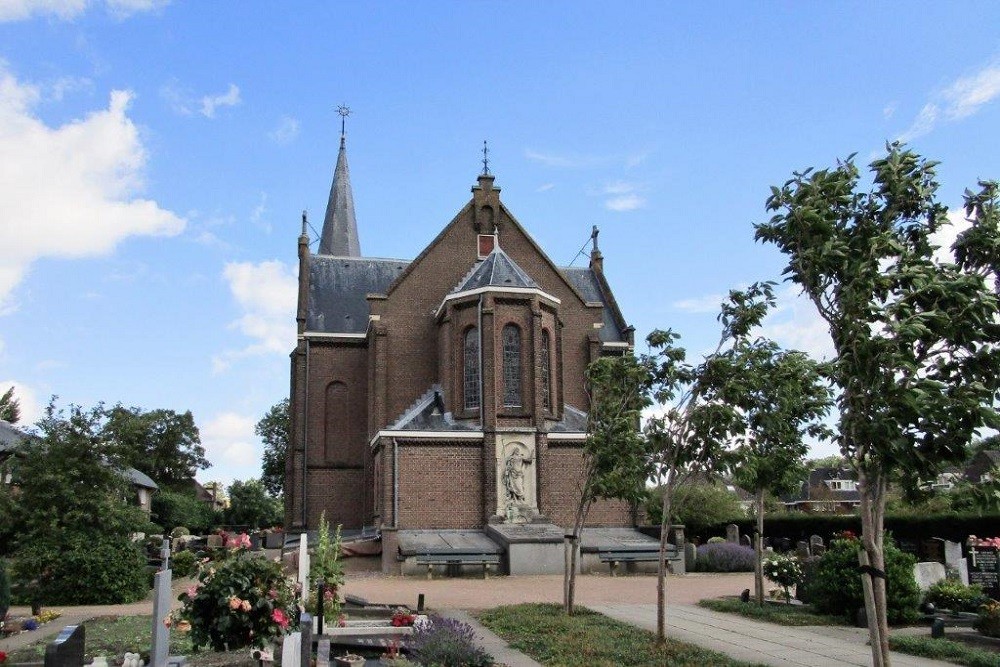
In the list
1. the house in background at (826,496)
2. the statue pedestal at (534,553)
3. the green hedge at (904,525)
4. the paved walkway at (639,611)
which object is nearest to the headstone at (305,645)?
the paved walkway at (639,611)

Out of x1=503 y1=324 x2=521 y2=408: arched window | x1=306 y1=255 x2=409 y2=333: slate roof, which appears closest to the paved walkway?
x1=503 y1=324 x2=521 y2=408: arched window


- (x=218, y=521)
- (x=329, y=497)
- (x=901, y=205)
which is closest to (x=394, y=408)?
(x=329, y=497)

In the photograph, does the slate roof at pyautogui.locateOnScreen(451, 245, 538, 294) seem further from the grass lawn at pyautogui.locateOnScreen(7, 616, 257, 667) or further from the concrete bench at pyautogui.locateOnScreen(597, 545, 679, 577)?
the grass lawn at pyautogui.locateOnScreen(7, 616, 257, 667)

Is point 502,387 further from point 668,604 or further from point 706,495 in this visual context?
point 706,495

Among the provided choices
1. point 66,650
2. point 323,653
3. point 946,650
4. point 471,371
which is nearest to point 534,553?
point 471,371

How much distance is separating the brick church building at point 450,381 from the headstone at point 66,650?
21.4m

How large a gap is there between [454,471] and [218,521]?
136 feet

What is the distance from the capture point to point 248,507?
64500mm

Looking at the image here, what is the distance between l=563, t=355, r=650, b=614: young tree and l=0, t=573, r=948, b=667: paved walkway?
7.61 feet

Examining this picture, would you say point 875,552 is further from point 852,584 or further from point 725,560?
point 725,560

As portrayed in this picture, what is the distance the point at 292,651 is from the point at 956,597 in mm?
12494

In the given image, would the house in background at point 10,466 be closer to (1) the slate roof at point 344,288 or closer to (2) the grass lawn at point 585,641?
(1) the slate roof at point 344,288

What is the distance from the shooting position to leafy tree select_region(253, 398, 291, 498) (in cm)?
6906

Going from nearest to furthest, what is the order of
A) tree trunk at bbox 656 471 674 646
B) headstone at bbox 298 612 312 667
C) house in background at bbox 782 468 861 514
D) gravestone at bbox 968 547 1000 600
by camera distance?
headstone at bbox 298 612 312 667 < tree trunk at bbox 656 471 674 646 < gravestone at bbox 968 547 1000 600 < house in background at bbox 782 468 861 514
